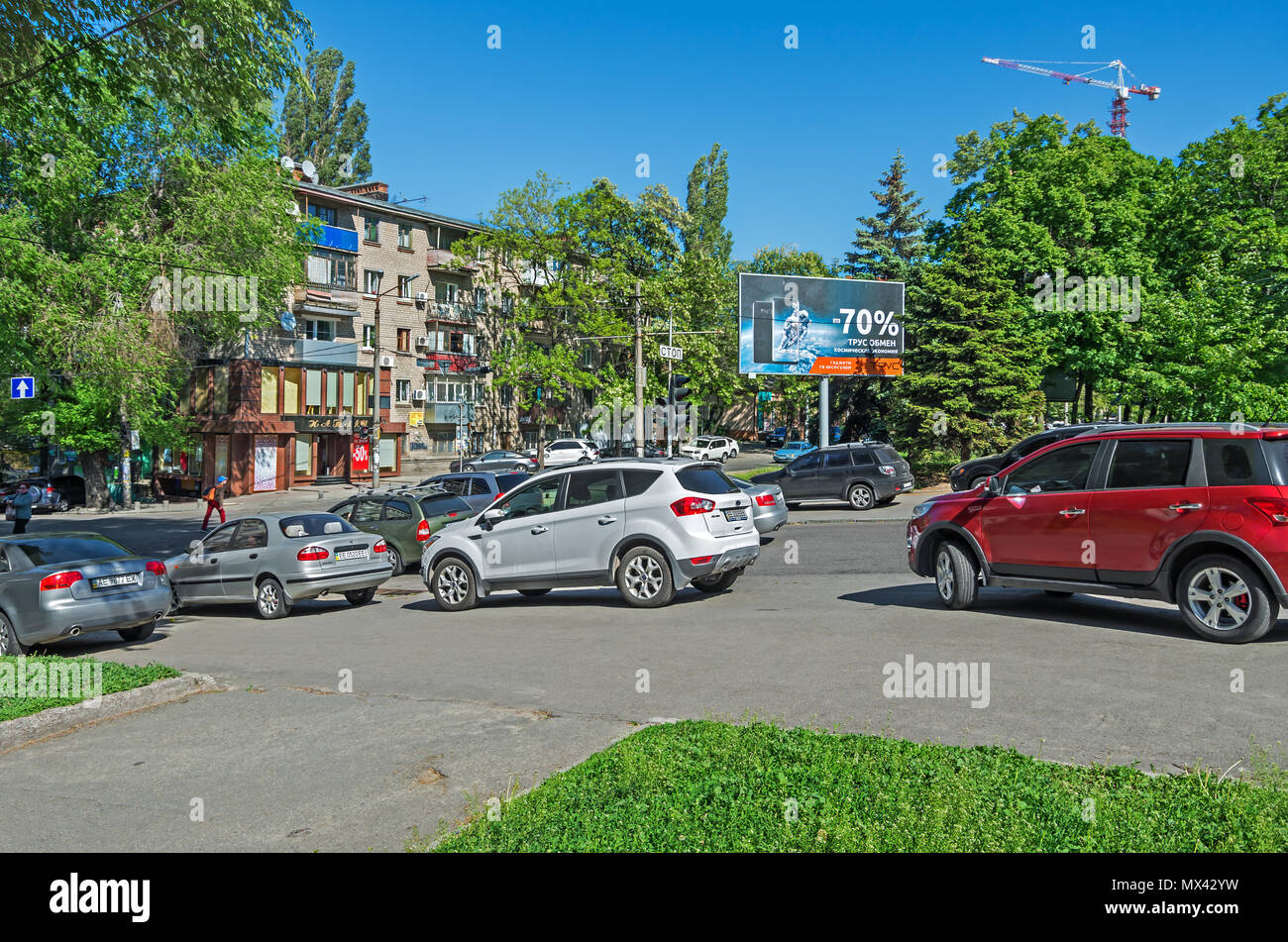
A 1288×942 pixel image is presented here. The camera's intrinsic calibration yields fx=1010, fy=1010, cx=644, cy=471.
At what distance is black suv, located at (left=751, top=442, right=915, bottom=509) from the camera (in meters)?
28.5

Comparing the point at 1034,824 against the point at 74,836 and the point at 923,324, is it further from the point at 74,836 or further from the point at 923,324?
the point at 923,324

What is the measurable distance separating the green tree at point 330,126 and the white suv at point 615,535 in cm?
7050

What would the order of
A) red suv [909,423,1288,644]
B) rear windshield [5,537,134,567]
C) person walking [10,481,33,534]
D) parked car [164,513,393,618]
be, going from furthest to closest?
person walking [10,481,33,534], parked car [164,513,393,618], rear windshield [5,537,134,567], red suv [909,423,1288,644]

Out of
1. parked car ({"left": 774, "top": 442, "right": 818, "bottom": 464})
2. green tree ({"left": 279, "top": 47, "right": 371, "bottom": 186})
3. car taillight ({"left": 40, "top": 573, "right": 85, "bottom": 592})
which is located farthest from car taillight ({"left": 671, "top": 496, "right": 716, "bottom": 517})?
green tree ({"left": 279, "top": 47, "right": 371, "bottom": 186})

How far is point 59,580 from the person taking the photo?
11438 millimetres

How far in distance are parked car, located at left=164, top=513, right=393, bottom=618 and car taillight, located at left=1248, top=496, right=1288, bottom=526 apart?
1202cm

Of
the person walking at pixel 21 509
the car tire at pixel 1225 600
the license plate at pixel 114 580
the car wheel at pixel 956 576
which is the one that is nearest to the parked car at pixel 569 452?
the person walking at pixel 21 509

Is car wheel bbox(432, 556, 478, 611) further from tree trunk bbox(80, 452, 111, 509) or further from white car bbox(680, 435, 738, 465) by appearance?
white car bbox(680, 435, 738, 465)

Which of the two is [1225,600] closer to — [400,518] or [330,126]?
[400,518]

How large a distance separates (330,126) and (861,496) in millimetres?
67651

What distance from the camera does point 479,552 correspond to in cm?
1416

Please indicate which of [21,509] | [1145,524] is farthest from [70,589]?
[21,509]

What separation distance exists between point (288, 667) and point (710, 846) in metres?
7.14
